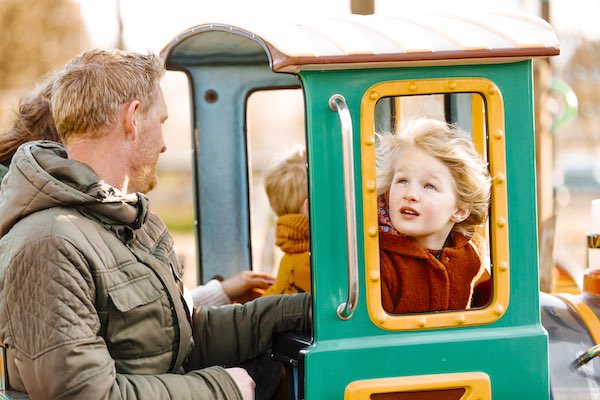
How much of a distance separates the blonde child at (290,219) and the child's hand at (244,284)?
73 mm

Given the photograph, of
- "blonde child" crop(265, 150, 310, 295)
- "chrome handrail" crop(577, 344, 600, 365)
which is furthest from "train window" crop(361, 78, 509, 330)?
"blonde child" crop(265, 150, 310, 295)

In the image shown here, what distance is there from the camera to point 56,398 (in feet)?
8.01

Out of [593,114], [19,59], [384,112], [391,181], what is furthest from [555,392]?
[19,59]

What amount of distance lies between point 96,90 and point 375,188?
852mm

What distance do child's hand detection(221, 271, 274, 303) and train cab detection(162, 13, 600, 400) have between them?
121 centimetres

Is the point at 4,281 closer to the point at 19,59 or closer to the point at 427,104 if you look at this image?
the point at 427,104

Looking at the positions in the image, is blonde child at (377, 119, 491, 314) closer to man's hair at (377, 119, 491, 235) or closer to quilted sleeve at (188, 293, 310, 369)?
man's hair at (377, 119, 491, 235)

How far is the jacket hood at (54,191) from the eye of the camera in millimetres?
2613

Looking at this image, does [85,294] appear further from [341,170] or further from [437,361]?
[437,361]

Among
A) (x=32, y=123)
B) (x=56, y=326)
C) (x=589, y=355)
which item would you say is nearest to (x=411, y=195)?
(x=589, y=355)

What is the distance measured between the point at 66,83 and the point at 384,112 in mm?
929

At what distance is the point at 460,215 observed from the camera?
2771 millimetres

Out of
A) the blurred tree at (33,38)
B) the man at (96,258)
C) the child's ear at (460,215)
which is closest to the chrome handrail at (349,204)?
the child's ear at (460,215)

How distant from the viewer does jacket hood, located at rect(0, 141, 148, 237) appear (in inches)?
103
